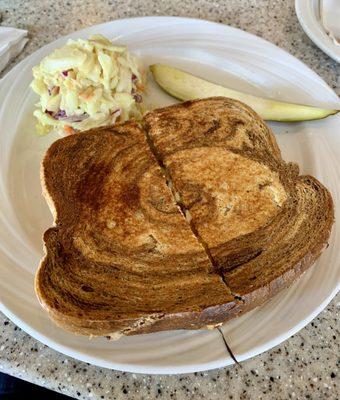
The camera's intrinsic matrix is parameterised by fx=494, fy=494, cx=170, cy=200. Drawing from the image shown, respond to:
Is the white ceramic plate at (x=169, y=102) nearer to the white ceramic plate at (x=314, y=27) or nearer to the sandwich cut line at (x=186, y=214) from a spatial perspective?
the sandwich cut line at (x=186, y=214)

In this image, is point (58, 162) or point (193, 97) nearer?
point (58, 162)

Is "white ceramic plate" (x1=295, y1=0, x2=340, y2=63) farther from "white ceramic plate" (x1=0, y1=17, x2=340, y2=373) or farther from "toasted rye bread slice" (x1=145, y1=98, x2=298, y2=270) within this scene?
"toasted rye bread slice" (x1=145, y1=98, x2=298, y2=270)

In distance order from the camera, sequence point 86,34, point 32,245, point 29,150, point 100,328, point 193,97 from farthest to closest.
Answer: point 86,34 → point 193,97 → point 29,150 → point 32,245 → point 100,328

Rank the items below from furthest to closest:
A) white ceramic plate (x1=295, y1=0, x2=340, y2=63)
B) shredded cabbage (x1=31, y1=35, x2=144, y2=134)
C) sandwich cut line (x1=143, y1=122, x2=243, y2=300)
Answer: white ceramic plate (x1=295, y1=0, x2=340, y2=63), shredded cabbage (x1=31, y1=35, x2=144, y2=134), sandwich cut line (x1=143, y1=122, x2=243, y2=300)

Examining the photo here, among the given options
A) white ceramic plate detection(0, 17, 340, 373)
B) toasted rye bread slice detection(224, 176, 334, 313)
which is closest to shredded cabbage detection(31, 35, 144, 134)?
white ceramic plate detection(0, 17, 340, 373)

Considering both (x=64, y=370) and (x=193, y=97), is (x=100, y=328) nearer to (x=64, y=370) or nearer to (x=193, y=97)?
(x=64, y=370)

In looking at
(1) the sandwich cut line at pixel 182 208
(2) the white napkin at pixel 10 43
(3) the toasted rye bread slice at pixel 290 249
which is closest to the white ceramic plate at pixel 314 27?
(3) the toasted rye bread slice at pixel 290 249

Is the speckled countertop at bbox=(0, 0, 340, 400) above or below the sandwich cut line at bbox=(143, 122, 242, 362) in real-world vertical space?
below

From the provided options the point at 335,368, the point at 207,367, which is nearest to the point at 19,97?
the point at 207,367
